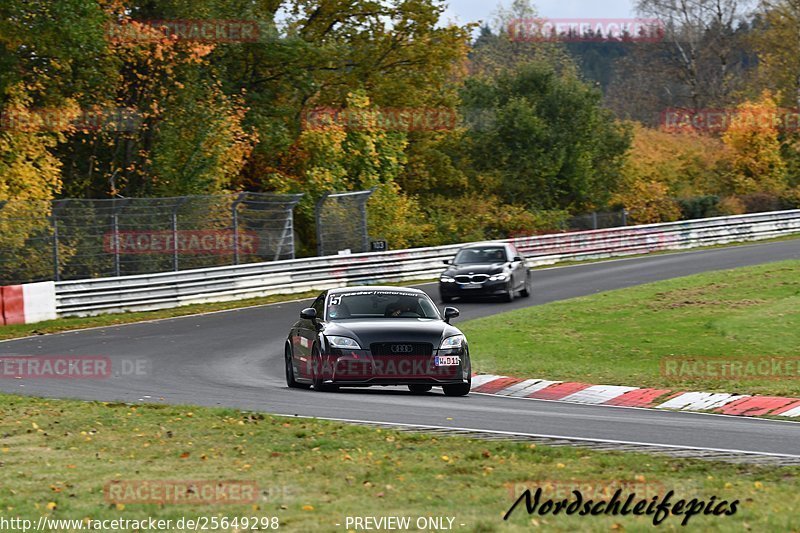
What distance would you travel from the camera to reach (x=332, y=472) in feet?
31.2

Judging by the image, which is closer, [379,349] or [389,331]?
[379,349]

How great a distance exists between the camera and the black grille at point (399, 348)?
15.4 meters

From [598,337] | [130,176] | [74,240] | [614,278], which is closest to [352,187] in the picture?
[130,176]

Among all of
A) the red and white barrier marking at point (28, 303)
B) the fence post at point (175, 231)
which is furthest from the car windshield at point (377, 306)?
the fence post at point (175, 231)

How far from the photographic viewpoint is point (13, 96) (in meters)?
32.8

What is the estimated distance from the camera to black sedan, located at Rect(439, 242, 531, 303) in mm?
30016

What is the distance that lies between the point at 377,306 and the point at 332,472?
7283 millimetres

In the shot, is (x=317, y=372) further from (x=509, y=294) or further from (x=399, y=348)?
(x=509, y=294)

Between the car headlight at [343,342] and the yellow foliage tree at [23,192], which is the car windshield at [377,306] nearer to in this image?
the car headlight at [343,342]

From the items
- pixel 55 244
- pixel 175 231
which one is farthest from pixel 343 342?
pixel 175 231

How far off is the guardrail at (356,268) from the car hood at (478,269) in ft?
15.1

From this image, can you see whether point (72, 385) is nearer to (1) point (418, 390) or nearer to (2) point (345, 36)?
(1) point (418, 390)

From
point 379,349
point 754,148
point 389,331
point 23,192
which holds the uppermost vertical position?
point 754,148

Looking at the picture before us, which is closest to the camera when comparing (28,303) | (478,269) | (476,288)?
(28,303)
